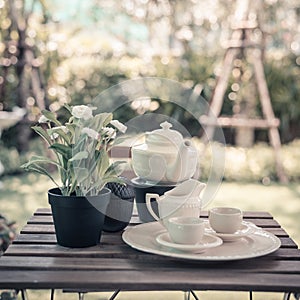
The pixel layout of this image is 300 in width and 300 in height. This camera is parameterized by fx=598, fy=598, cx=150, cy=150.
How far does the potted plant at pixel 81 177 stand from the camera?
1454mm

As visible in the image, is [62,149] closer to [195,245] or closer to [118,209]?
[118,209]

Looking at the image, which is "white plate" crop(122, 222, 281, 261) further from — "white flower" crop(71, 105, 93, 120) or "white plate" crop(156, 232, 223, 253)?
"white flower" crop(71, 105, 93, 120)

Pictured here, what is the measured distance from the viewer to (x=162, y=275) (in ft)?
4.15

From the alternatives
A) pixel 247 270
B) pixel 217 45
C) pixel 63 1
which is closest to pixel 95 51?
pixel 217 45

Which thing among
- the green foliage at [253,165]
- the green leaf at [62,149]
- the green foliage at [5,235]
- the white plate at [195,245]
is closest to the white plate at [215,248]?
the white plate at [195,245]

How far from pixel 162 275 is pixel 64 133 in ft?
1.47

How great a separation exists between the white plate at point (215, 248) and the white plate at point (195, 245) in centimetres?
1

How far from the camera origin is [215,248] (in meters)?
1.42

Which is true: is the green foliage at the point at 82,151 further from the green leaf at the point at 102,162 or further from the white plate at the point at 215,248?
the white plate at the point at 215,248

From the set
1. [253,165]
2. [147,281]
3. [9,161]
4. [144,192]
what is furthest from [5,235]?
[253,165]

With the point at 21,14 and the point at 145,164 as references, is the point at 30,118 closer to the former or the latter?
the point at 21,14

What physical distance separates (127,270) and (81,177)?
27 cm

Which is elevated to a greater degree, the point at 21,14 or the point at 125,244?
the point at 21,14

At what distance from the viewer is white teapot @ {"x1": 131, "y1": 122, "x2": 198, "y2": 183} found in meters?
1.65
